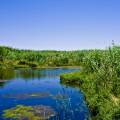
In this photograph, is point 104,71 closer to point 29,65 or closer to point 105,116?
point 105,116

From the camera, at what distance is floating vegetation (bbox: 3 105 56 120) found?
3562 centimetres

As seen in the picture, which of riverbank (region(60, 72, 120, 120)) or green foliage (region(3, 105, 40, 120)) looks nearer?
riverbank (region(60, 72, 120, 120))

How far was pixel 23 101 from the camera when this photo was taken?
158 feet

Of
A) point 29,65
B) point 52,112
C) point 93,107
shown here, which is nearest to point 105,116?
point 93,107

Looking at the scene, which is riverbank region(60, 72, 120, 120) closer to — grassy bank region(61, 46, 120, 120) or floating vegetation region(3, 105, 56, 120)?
grassy bank region(61, 46, 120, 120)

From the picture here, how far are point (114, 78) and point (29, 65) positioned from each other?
13326 cm

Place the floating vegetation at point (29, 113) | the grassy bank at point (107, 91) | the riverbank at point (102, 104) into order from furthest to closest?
the floating vegetation at point (29, 113)
the grassy bank at point (107, 91)
the riverbank at point (102, 104)

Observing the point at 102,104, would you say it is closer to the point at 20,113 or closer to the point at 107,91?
the point at 107,91

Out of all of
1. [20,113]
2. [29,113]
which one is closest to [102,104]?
[29,113]

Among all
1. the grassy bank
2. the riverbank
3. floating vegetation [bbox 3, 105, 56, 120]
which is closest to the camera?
the riverbank

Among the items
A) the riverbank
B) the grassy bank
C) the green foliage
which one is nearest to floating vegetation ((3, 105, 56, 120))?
the green foliage

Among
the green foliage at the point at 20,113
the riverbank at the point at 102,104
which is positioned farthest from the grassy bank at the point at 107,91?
the green foliage at the point at 20,113

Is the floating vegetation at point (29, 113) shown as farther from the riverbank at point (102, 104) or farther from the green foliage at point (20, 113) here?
the riverbank at point (102, 104)

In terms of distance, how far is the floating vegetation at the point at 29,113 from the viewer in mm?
35625
